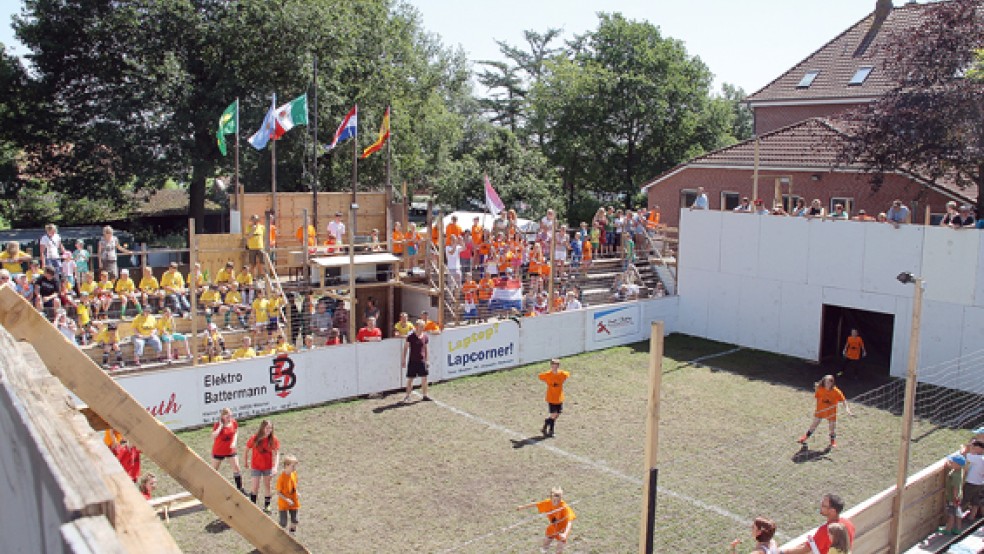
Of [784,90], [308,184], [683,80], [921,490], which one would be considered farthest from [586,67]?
[921,490]

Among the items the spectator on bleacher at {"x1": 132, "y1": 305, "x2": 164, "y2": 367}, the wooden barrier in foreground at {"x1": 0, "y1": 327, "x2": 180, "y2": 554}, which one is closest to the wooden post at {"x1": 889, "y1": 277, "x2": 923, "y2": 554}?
the wooden barrier in foreground at {"x1": 0, "y1": 327, "x2": 180, "y2": 554}

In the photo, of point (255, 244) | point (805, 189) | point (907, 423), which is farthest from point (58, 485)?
point (805, 189)

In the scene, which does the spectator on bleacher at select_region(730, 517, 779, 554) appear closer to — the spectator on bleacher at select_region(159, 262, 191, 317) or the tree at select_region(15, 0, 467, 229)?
the spectator on bleacher at select_region(159, 262, 191, 317)

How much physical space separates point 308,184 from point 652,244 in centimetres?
1689

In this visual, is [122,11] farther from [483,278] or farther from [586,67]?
[586,67]

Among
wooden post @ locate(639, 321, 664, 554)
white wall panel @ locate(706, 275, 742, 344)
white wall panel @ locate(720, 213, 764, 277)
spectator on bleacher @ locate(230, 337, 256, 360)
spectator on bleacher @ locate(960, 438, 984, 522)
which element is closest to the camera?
wooden post @ locate(639, 321, 664, 554)

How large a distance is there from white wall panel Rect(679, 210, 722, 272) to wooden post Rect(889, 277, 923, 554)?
14.6 meters

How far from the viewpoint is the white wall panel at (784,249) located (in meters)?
23.6

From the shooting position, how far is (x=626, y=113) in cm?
4888

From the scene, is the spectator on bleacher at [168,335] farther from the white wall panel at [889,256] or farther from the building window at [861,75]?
the building window at [861,75]

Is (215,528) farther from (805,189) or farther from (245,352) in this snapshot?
(805,189)

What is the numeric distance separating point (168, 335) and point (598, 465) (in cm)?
961

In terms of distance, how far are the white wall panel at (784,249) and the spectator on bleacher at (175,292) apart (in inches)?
618

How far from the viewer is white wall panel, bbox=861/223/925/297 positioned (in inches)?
840
